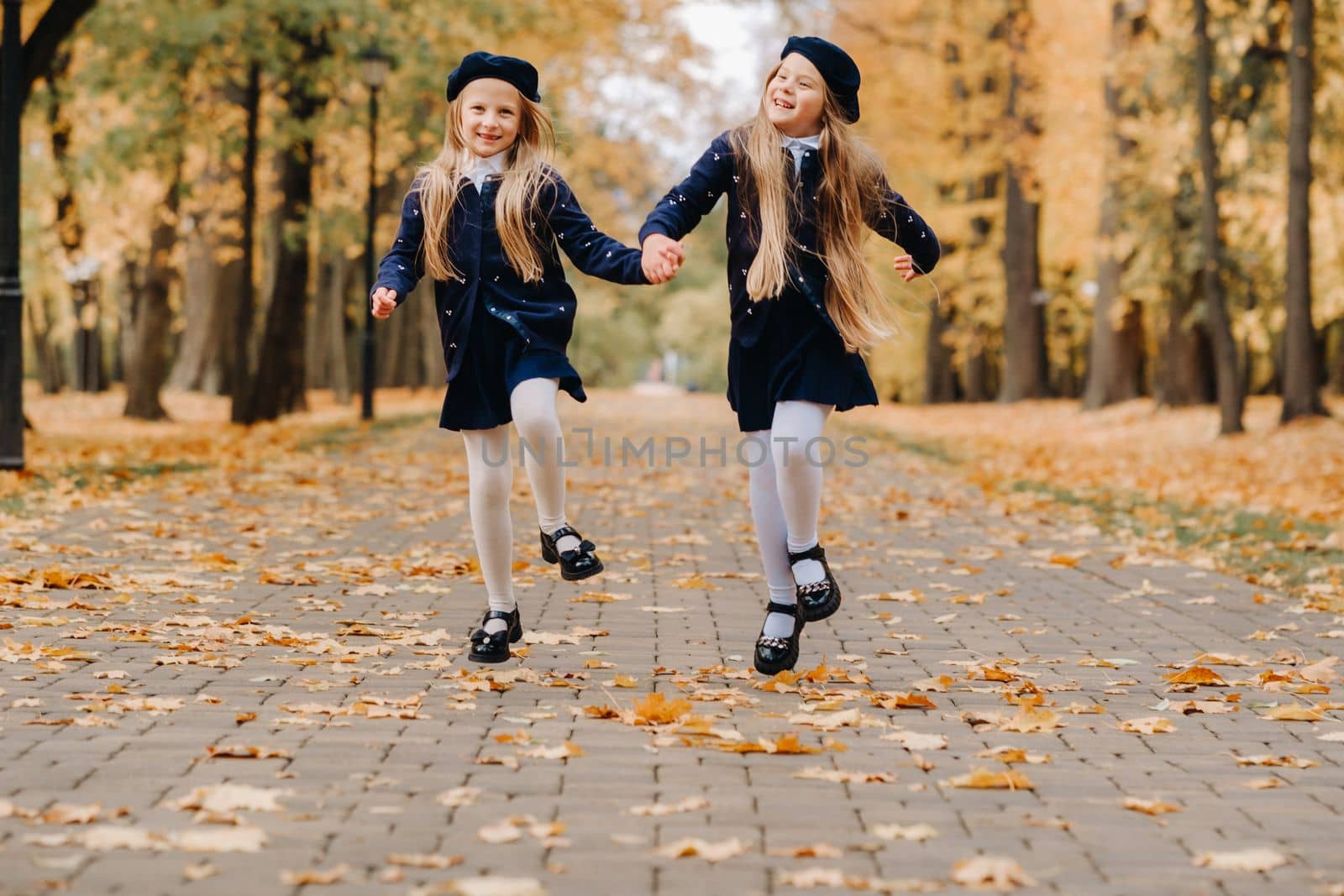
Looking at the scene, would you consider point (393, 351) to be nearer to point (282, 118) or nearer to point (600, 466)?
point (282, 118)

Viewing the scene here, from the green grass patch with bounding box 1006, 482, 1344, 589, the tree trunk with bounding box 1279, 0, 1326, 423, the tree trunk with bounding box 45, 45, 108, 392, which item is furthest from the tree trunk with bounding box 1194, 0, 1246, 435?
the tree trunk with bounding box 45, 45, 108, 392

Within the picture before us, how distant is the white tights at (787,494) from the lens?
5.46 metres

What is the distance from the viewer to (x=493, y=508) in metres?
5.77

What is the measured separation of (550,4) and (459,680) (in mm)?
19122

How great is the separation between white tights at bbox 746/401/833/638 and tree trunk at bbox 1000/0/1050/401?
2628 cm

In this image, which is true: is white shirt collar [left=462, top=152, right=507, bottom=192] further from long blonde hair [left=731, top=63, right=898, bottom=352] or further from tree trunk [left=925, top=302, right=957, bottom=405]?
tree trunk [left=925, top=302, right=957, bottom=405]

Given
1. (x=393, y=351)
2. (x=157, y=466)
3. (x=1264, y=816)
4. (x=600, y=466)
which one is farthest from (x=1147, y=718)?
(x=393, y=351)

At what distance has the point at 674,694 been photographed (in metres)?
5.32

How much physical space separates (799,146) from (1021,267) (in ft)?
94.3

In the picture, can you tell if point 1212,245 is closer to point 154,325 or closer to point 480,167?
point 154,325

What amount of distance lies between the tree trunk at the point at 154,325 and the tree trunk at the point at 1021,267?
16185mm

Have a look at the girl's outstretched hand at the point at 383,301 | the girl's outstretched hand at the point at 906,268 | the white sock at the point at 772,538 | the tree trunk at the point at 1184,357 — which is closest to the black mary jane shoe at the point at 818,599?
the white sock at the point at 772,538

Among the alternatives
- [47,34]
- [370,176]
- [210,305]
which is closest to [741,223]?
[47,34]

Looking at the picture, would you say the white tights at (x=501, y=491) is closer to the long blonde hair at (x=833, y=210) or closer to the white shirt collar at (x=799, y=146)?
the long blonde hair at (x=833, y=210)
